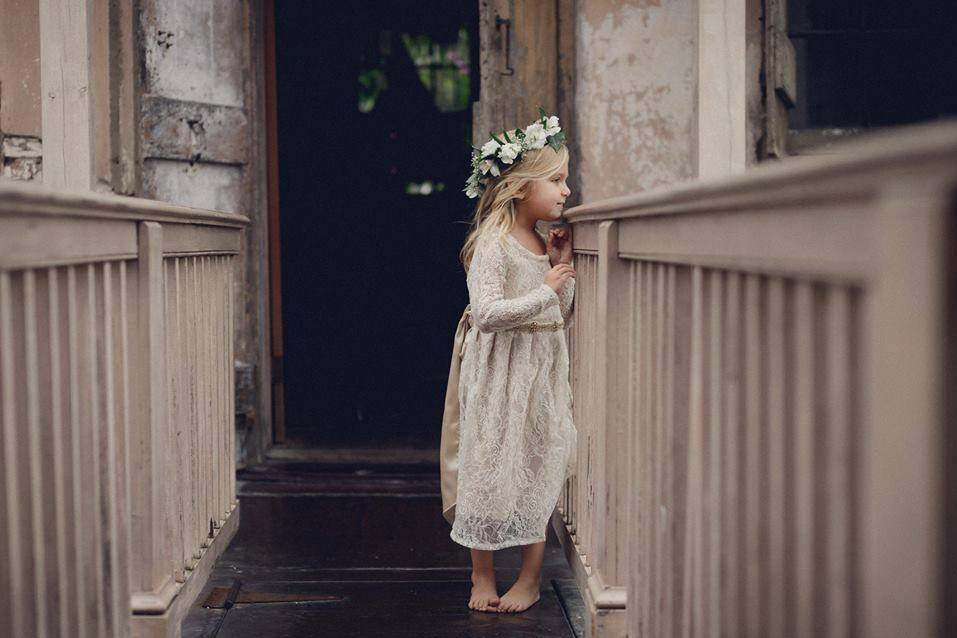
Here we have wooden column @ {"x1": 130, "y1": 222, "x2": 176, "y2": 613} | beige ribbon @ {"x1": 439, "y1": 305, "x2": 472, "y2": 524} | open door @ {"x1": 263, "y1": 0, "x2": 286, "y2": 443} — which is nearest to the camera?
wooden column @ {"x1": 130, "y1": 222, "x2": 176, "y2": 613}

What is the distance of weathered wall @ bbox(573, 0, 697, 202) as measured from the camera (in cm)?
436

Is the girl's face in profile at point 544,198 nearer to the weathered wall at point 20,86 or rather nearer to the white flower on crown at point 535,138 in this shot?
the white flower on crown at point 535,138

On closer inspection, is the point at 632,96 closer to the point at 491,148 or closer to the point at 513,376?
the point at 491,148

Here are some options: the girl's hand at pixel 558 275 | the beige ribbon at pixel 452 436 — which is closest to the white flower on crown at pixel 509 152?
the girl's hand at pixel 558 275

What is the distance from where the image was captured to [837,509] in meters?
1.18

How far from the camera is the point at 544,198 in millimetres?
3203

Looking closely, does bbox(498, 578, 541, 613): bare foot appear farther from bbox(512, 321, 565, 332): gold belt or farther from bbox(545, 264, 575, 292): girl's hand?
bbox(545, 264, 575, 292): girl's hand

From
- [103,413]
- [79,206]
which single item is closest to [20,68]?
[103,413]

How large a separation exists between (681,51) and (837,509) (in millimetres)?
3453

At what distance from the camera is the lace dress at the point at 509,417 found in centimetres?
307

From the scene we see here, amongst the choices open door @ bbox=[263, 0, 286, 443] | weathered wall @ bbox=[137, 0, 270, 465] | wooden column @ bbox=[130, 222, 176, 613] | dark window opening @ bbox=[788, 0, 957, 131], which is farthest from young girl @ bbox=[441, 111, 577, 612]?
open door @ bbox=[263, 0, 286, 443]

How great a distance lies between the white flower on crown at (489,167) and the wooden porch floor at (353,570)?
1310mm

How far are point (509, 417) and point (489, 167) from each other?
2.53ft

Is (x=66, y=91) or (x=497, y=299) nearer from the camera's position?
(x=497, y=299)
